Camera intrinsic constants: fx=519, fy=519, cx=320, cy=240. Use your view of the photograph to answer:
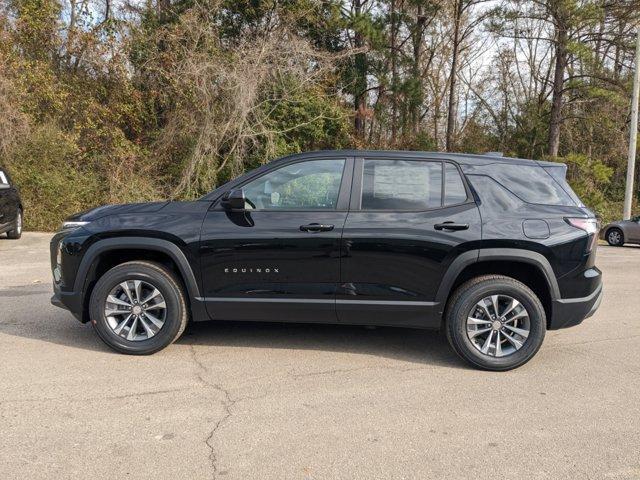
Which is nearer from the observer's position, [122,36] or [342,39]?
[122,36]

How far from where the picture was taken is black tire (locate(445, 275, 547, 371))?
4.25 metres

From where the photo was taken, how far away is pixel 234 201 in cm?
426

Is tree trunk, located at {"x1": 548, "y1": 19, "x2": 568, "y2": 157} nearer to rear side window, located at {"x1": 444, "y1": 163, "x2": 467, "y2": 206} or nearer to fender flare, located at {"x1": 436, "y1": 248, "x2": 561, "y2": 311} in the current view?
rear side window, located at {"x1": 444, "y1": 163, "x2": 467, "y2": 206}

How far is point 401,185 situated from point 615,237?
15.6 meters

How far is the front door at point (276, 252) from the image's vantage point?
430 cm

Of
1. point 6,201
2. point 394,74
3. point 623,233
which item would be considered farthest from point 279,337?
point 394,74

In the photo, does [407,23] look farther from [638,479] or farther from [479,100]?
[638,479]

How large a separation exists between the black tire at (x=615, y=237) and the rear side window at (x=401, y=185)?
598 inches

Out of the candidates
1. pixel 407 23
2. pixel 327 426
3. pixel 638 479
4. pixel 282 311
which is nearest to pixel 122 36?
pixel 407 23

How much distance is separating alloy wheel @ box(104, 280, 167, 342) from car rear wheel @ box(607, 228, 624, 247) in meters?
16.7

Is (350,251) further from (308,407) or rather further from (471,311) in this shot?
(308,407)

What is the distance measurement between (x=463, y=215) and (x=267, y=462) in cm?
250

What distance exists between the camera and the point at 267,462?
2881 millimetres

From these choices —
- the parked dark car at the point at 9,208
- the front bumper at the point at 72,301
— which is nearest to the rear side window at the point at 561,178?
the front bumper at the point at 72,301
